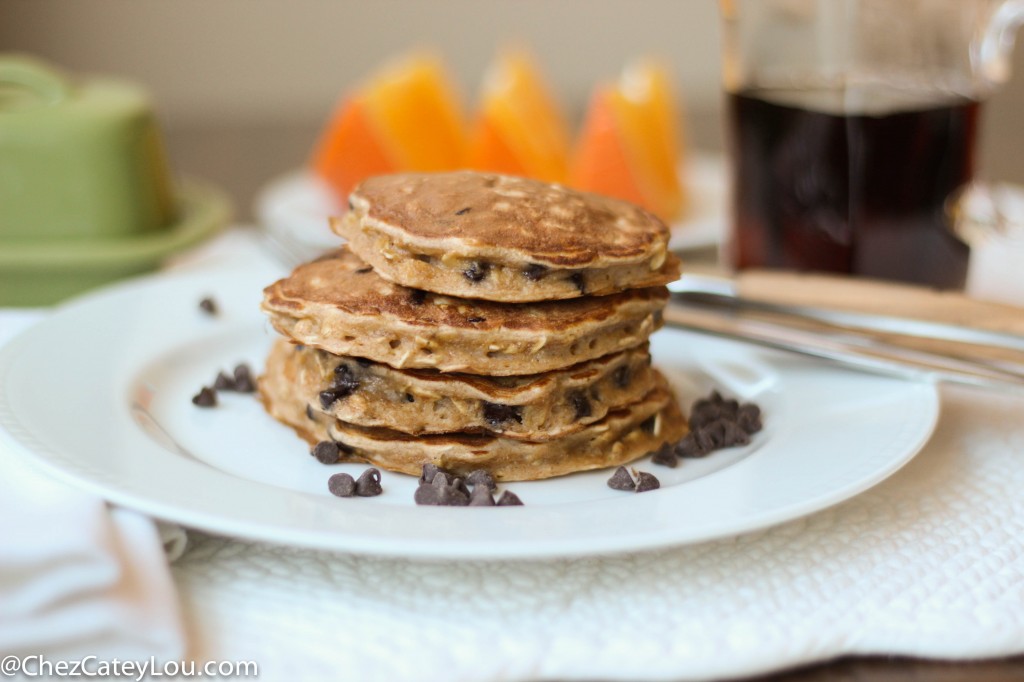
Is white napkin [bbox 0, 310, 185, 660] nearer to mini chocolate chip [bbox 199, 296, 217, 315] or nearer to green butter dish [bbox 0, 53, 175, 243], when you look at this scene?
mini chocolate chip [bbox 199, 296, 217, 315]

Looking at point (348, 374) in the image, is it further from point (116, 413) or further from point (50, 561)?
point (50, 561)

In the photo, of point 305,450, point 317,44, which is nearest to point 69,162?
point 305,450

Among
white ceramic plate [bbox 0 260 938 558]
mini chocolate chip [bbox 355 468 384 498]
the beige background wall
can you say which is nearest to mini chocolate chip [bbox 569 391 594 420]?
white ceramic plate [bbox 0 260 938 558]

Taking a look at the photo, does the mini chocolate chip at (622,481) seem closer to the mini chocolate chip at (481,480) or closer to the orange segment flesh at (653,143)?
the mini chocolate chip at (481,480)

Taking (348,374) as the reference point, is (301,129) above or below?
below

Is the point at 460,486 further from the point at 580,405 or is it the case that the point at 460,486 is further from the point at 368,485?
the point at 580,405

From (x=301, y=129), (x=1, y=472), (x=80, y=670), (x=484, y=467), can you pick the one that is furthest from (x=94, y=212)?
(x=301, y=129)
